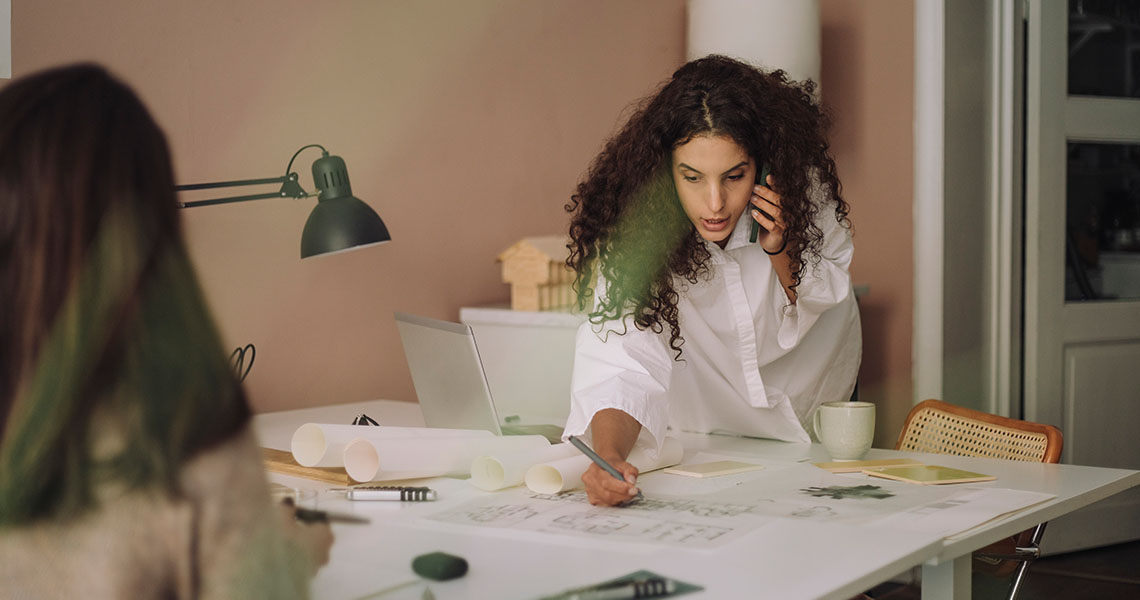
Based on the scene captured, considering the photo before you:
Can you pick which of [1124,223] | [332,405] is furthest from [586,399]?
[1124,223]

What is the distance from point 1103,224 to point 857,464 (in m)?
2.12

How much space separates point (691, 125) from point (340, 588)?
114 cm

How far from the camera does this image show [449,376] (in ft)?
5.59

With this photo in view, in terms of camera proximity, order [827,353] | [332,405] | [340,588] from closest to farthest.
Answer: [340,588], [827,353], [332,405]

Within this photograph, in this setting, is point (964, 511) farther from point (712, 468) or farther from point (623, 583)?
point (623, 583)

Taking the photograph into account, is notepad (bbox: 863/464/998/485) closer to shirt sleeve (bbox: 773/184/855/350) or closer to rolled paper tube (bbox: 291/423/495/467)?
shirt sleeve (bbox: 773/184/855/350)

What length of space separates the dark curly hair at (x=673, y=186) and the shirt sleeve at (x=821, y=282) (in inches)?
0.7

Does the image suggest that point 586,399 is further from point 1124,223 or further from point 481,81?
point 1124,223

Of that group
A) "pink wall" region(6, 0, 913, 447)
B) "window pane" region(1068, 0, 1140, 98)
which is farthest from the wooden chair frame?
"window pane" region(1068, 0, 1140, 98)

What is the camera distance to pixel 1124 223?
10.8ft

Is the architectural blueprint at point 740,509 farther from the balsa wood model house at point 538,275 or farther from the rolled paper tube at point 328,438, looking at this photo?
the balsa wood model house at point 538,275

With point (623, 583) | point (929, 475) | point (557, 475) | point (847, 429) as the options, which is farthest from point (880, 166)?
point (623, 583)

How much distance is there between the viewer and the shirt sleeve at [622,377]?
65.9 inches

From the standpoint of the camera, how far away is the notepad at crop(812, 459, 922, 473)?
158 centimetres
